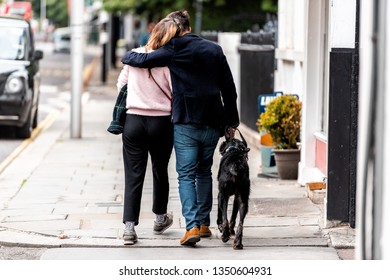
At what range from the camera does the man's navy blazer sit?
7.84m

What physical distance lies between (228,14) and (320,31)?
21597 mm

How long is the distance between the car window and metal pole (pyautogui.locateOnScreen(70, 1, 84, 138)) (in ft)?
2.87

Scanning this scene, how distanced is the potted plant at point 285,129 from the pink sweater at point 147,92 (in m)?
3.83

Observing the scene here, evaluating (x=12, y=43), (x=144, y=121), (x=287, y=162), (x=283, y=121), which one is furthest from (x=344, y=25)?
(x=12, y=43)

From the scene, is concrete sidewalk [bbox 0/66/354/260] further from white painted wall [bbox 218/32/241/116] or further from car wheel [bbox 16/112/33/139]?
white painted wall [bbox 218/32/241/116]

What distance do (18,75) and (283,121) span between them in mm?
6263

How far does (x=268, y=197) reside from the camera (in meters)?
10.6

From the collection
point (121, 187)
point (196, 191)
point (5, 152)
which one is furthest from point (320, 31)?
point (5, 152)

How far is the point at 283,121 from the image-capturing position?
11781 millimetres

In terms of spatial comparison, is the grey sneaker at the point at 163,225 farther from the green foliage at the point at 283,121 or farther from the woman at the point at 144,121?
the green foliage at the point at 283,121

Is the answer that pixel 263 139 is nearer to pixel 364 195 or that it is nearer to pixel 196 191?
pixel 196 191

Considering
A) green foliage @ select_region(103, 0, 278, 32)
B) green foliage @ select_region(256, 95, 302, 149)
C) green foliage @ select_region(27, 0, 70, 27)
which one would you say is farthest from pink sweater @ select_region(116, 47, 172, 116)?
green foliage @ select_region(27, 0, 70, 27)

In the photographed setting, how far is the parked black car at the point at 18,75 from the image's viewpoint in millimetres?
16641

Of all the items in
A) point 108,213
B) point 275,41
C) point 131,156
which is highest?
point 275,41
